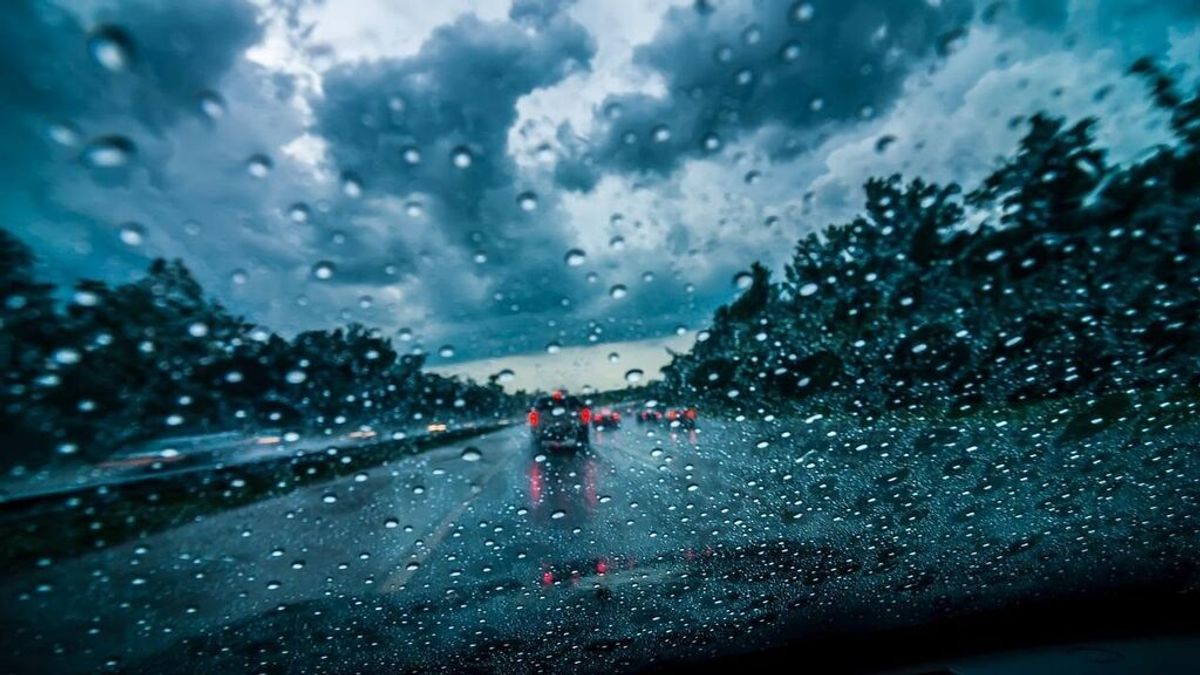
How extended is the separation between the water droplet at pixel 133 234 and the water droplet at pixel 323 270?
0.66 m

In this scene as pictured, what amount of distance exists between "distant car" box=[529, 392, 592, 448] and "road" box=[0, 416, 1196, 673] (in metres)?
0.83

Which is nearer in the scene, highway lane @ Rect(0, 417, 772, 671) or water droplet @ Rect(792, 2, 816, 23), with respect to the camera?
water droplet @ Rect(792, 2, 816, 23)

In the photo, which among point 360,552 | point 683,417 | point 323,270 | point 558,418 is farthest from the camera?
point 558,418

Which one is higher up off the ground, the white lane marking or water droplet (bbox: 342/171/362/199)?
water droplet (bbox: 342/171/362/199)

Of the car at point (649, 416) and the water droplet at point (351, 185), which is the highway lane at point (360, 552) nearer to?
the car at point (649, 416)

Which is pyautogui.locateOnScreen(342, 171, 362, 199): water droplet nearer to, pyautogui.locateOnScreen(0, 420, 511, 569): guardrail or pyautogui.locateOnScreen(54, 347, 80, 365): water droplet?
pyautogui.locateOnScreen(54, 347, 80, 365): water droplet

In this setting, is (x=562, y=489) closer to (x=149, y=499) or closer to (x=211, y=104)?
(x=149, y=499)

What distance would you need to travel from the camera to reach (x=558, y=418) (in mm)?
7215

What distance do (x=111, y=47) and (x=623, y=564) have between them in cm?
401

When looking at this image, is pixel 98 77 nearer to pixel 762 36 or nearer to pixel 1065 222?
pixel 762 36

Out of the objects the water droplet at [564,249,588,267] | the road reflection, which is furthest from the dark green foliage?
the road reflection

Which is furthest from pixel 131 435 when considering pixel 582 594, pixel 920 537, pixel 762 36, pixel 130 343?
pixel 920 537

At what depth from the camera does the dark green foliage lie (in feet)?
11.5

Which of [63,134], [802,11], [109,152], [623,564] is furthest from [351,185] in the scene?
[623,564]
